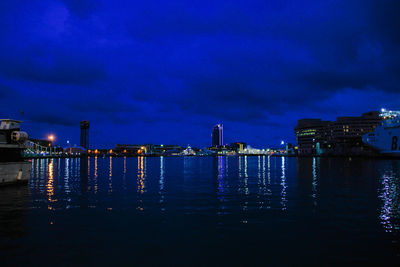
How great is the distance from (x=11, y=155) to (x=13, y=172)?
217 cm

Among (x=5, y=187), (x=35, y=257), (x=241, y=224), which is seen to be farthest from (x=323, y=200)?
(x=5, y=187)

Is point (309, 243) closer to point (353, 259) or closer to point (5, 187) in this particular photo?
point (353, 259)

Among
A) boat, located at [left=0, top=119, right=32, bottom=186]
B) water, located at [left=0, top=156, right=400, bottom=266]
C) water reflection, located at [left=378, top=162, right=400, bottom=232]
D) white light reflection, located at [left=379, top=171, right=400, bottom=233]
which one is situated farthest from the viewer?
boat, located at [left=0, top=119, right=32, bottom=186]

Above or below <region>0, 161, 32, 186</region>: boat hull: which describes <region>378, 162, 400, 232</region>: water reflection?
below

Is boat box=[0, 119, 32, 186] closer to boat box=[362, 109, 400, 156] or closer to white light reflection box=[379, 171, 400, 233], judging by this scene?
white light reflection box=[379, 171, 400, 233]

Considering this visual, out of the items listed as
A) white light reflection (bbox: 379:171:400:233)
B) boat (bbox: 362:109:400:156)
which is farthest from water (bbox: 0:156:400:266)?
boat (bbox: 362:109:400:156)

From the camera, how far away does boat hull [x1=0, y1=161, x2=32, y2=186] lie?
3422 centimetres

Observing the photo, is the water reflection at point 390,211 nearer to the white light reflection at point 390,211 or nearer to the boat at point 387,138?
the white light reflection at point 390,211

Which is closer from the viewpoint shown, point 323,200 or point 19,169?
point 323,200

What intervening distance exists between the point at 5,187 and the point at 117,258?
30631 millimetres

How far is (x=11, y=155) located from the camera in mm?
35156

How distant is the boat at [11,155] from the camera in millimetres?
34188

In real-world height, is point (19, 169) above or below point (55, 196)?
above

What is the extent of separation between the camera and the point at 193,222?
1775 centimetres
